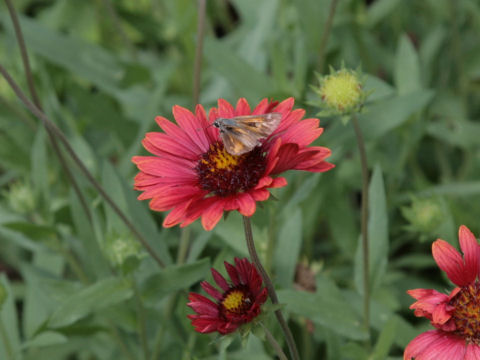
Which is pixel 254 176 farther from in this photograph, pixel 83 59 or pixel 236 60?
pixel 83 59

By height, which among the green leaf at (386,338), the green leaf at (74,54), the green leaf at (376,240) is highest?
the green leaf at (74,54)

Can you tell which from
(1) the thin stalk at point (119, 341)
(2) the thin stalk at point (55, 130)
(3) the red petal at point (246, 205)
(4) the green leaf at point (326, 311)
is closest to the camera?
(3) the red petal at point (246, 205)

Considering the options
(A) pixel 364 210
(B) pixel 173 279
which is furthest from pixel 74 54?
(A) pixel 364 210

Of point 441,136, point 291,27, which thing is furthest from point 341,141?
point 291,27

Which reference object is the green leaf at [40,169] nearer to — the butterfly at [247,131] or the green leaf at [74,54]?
the green leaf at [74,54]

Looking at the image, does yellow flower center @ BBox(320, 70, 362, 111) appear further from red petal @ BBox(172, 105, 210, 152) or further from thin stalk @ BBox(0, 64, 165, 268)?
thin stalk @ BBox(0, 64, 165, 268)

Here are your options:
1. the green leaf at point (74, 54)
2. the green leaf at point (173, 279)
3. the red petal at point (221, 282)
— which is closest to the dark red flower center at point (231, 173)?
the red petal at point (221, 282)

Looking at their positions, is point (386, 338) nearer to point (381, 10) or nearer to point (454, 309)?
point (454, 309)
